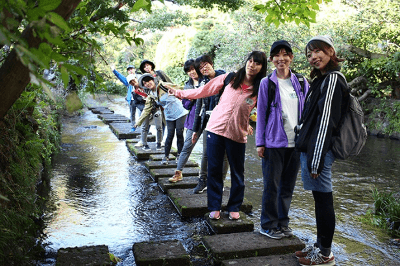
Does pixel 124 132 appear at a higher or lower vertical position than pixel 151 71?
lower

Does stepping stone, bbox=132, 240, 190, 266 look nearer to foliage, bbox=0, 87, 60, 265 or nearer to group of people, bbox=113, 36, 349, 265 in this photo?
group of people, bbox=113, 36, 349, 265

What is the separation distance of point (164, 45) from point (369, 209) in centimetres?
2019

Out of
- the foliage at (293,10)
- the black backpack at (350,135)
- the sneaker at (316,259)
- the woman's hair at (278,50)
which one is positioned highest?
the foliage at (293,10)

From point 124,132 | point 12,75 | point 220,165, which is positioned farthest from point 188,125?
point 124,132

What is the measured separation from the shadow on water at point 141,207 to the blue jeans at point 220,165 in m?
0.41

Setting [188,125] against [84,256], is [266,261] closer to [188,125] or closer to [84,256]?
[84,256]

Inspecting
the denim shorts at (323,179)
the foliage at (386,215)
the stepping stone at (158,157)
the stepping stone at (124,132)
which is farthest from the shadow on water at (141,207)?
the stepping stone at (124,132)

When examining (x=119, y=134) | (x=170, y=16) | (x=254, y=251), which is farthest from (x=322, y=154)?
(x=170, y=16)

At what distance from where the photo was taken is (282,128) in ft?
11.4

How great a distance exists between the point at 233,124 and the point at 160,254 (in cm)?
147

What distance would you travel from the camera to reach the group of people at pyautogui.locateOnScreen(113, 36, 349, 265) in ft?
9.39

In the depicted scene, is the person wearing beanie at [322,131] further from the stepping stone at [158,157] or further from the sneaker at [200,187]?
the stepping stone at [158,157]

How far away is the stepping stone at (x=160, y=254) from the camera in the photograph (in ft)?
10.3

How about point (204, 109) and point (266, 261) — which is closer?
point (266, 261)
